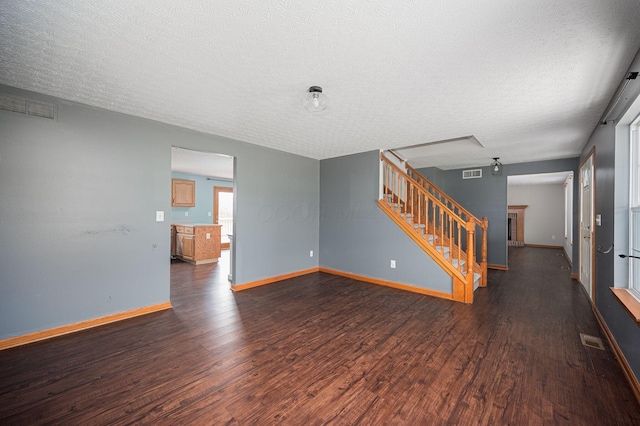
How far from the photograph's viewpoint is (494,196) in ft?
19.0

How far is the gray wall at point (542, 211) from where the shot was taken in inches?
358

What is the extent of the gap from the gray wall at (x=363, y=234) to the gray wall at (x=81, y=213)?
2265mm

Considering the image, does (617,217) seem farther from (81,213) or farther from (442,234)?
(81,213)

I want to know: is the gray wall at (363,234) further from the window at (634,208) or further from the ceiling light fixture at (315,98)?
the ceiling light fixture at (315,98)

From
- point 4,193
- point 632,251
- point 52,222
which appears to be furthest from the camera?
point 52,222

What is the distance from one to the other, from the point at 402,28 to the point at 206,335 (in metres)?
3.01

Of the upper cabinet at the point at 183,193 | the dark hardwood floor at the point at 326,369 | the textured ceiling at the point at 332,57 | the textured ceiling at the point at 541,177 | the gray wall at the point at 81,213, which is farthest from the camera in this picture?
the upper cabinet at the point at 183,193

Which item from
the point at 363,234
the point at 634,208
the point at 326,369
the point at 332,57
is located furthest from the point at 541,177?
the point at 326,369

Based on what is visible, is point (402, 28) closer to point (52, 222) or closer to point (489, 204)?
point (52, 222)

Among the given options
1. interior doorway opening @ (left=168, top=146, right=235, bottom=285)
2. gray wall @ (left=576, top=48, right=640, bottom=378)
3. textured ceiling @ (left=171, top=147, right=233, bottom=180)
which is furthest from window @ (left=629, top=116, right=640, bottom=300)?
textured ceiling @ (left=171, top=147, right=233, bottom=180)

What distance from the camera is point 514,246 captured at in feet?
31.2

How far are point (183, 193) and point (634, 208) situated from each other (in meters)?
8.42

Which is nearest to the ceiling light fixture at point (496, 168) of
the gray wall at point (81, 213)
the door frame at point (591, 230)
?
the door frame at point (591, 230)

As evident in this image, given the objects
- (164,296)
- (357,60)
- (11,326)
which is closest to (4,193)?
(11,326)
